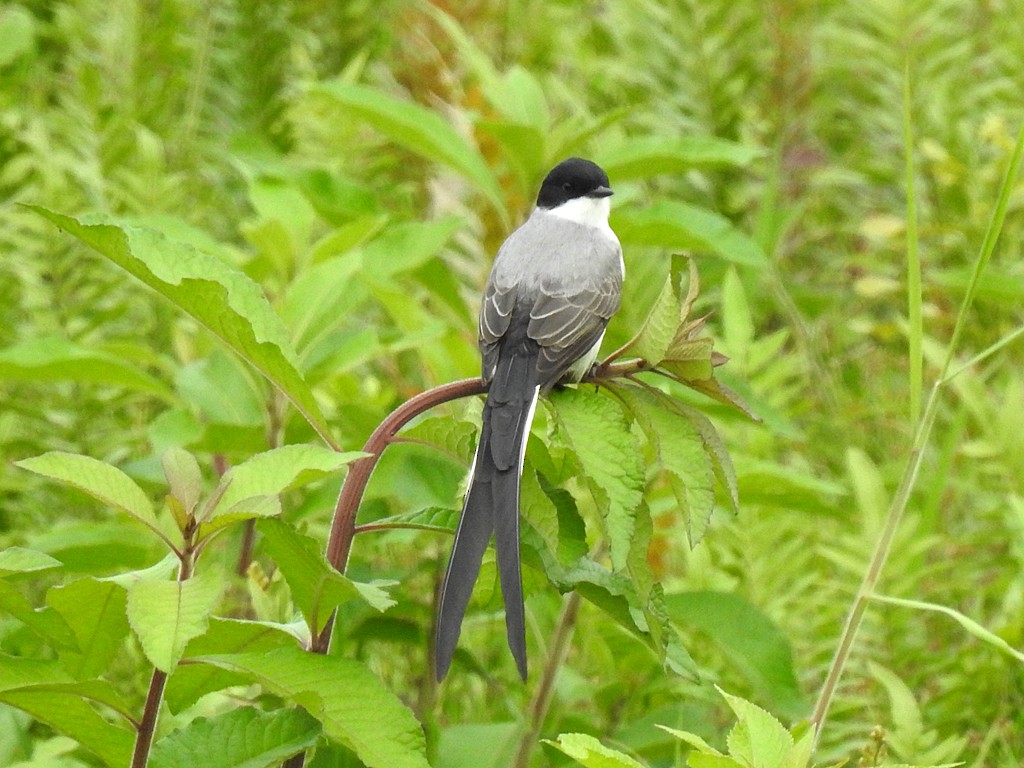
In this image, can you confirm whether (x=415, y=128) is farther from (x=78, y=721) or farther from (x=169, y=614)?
(x=169, y=614)

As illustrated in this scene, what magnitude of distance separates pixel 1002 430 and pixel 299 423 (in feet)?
7.06

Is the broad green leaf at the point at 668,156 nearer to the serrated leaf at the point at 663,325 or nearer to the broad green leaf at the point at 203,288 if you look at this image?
the serrated leaf at the point at 663,325

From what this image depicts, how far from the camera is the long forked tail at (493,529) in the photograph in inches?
69.7

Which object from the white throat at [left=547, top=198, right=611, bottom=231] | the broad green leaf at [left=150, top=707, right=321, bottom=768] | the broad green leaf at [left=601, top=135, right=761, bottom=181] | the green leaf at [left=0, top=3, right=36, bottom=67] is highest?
the green leaf at [left=0, top=3, right=36, bottom=67]

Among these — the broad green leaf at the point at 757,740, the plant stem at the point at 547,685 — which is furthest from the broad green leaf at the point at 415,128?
the broad green leaf at the point at 757,740

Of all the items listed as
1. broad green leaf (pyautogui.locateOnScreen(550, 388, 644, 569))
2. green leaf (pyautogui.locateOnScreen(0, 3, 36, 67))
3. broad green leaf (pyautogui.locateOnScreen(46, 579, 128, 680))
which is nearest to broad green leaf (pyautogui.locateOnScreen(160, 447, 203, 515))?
broad green leaf (pyautogui.locateOnScreen(46, 579, 128, 680))

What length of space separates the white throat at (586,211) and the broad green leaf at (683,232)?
0.20 ft

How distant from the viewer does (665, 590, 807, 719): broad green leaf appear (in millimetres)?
2924

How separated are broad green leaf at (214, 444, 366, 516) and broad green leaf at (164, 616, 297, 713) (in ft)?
0.77

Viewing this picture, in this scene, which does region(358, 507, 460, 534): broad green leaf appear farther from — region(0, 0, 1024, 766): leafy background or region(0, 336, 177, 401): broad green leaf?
region(0, 336, 177, 401): broad green leaf

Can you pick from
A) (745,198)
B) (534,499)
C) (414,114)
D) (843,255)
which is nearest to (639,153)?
(414,114)

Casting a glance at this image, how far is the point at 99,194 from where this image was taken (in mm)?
4855

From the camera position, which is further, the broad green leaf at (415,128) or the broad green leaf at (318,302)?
the broad green leaf at (415,128)

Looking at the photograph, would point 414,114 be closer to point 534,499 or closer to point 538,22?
point 534,499
